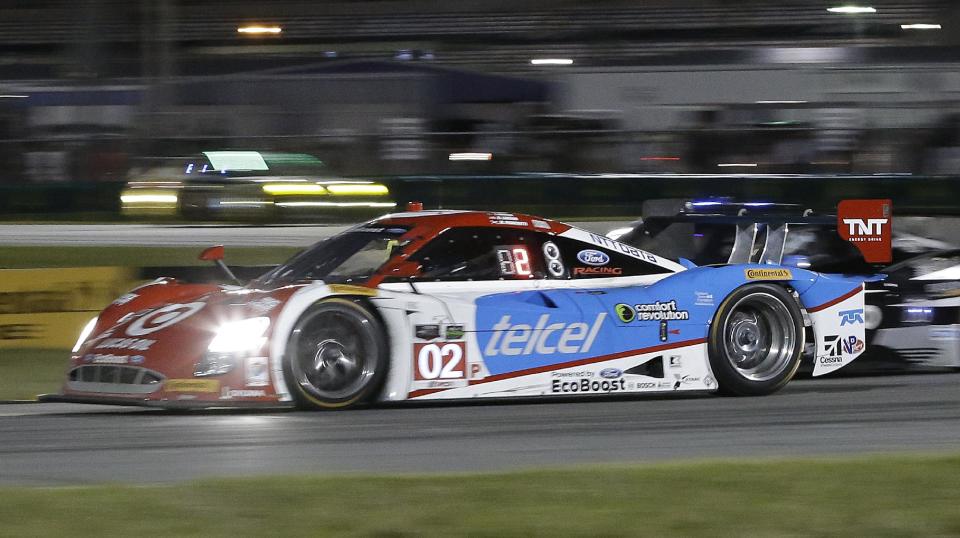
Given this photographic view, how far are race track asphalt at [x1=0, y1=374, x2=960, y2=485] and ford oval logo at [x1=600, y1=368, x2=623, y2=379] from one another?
0.52ft

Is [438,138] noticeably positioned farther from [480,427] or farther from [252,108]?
[480,427]

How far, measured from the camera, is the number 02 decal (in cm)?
760

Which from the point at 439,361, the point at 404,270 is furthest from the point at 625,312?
the point at 404,270

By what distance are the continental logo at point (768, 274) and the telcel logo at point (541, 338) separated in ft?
3.38

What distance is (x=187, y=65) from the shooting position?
33.3 m

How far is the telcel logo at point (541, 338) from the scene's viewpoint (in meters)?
7.75

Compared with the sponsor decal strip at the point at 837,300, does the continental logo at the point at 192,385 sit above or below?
below

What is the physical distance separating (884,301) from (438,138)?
487 inches

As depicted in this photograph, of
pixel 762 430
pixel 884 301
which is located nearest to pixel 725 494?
pixel 762 430

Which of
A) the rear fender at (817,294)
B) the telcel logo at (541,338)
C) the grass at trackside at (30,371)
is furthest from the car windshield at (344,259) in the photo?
the grass at trackside at (30,371)

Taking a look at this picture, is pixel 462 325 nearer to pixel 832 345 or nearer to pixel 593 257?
pixel 593 257

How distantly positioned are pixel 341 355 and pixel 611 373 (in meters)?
1.54

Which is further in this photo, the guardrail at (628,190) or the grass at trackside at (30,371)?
the guardrail at (628,190)

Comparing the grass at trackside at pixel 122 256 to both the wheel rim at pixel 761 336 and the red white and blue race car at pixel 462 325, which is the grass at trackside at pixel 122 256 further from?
the wheel rim at pixel 761 336
